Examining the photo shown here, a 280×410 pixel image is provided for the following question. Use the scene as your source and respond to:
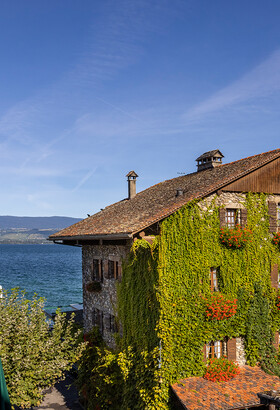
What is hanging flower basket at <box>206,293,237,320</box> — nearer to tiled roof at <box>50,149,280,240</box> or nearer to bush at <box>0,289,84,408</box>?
tiled roof at <box>50,149,280,240</box>

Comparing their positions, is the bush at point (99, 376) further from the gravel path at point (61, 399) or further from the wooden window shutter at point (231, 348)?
the wooden window shutter at point (231, 348)

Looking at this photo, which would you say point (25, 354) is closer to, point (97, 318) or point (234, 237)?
point (97, 318)

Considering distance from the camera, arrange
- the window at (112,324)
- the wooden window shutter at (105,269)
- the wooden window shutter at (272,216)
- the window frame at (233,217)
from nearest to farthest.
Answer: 1. the window frame at (233,217)
2. the wooden window shutter at (272,216)
3. the window at (112,324)
4. the wooden window shutter at (105,269)

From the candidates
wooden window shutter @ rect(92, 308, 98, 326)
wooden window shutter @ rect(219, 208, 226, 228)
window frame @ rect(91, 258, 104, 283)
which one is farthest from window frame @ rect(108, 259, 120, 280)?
wooden window shutter @ rect(219, 208, 226, 228)

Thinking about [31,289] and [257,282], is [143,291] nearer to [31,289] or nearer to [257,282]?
[257,282]

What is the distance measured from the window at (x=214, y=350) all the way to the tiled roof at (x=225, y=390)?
3.46ft

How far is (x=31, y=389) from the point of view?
14016 mm

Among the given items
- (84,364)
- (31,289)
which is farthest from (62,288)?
(84,364)

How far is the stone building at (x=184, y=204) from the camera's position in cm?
1577

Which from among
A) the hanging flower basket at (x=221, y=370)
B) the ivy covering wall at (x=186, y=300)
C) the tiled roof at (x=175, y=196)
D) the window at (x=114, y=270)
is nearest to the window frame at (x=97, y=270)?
the window at (x=114, y=270)

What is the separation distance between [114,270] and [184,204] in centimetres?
564

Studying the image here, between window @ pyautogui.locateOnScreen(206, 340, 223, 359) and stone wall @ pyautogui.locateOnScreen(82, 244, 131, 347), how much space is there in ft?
16.3

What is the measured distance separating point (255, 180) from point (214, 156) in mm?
4353

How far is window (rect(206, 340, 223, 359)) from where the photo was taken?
15.9m
